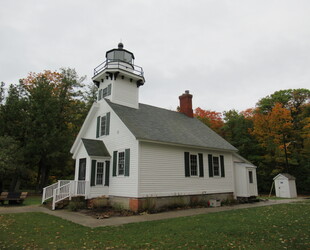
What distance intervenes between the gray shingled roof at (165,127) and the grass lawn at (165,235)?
559 centimetres

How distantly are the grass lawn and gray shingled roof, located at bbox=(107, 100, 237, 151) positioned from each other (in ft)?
18.3

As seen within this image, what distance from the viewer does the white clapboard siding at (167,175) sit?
41.5ft

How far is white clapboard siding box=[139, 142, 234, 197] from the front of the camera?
1265cm

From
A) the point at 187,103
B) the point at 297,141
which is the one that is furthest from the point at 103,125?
the point at 297,141

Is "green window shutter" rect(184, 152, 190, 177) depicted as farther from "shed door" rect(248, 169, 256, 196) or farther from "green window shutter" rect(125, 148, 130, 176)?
"shed door" rect(248, 169, 256, 196)

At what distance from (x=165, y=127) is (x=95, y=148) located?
4.85 metres

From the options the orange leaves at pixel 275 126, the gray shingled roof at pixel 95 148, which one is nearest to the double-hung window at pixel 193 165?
the gray shingled roof at pixel 95 148

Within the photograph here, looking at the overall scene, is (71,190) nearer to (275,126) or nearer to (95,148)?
(95,148)

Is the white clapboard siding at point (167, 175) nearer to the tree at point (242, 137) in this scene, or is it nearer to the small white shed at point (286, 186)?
the small white shed at point (286, 186)

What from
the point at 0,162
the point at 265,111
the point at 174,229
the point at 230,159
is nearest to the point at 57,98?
the point at 0,162

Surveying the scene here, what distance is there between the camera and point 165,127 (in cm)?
1594

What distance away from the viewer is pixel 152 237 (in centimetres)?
673

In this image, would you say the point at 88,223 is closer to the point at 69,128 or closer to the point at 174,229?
the point at 174,229

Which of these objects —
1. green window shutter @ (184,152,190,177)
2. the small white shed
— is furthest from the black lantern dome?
the small white shed
